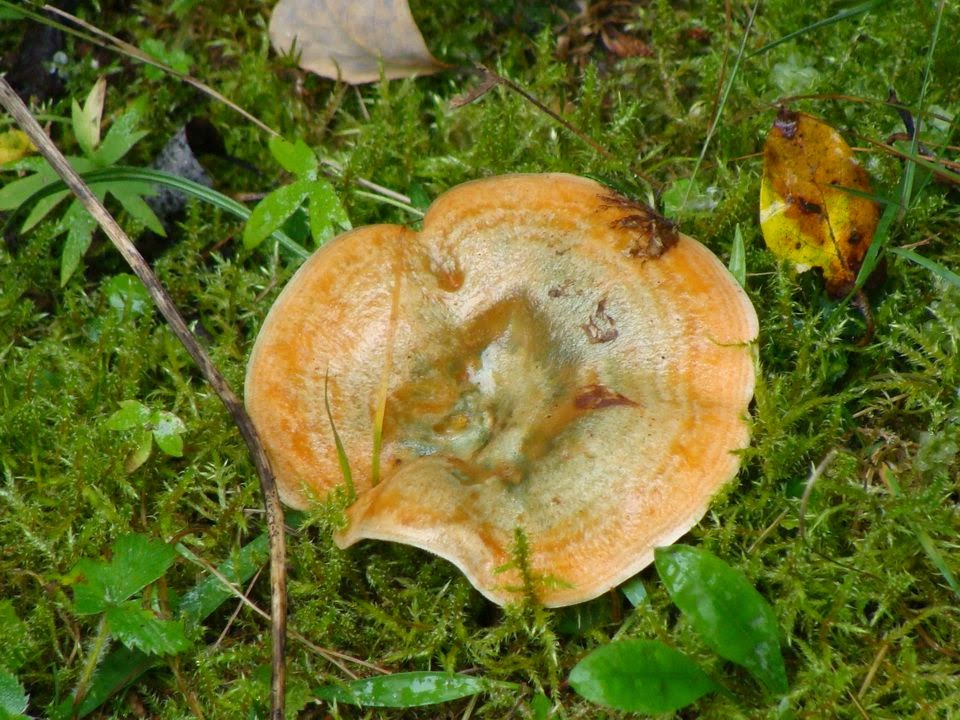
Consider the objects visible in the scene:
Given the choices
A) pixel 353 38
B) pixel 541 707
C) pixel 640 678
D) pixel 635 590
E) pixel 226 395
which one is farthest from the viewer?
pixel 353 38

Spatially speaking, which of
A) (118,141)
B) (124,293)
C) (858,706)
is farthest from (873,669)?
(118,141)

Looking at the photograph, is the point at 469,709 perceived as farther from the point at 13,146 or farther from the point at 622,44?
the point at 13,146

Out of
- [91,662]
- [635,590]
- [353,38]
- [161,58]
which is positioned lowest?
[635,590]

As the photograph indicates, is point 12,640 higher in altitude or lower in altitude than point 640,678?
higher

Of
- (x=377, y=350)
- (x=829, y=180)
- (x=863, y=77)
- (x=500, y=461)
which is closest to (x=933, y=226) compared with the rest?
(x=829, y=180)

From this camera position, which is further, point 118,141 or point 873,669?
point 118,141

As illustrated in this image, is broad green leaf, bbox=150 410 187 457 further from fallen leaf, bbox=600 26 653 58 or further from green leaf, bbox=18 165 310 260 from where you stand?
fallen leaf, bbox=600 26 653 58

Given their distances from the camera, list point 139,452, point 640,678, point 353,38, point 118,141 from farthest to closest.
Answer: point 353,38 → point 118,141 → point 139,452 → point 640,678
